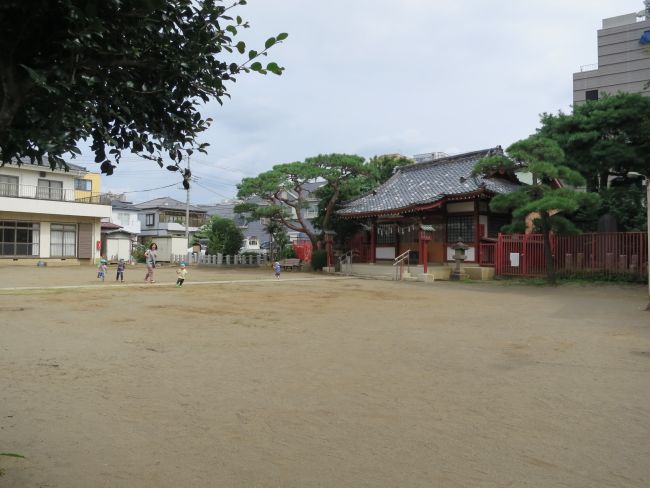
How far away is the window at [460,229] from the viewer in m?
24.3

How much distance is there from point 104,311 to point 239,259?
26460 millimetres

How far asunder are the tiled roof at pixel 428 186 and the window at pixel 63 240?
20148 millimetres

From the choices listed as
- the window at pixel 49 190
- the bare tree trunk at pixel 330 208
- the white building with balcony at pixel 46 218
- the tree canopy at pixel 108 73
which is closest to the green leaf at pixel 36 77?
the tree canopy at pixel 108 73

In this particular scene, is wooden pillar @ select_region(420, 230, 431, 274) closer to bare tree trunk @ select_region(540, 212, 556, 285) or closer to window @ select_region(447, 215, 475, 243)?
window @ select_region(447, 215, 475, 243)

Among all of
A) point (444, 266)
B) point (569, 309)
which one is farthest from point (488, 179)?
point (569, 309)

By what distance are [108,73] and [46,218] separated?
35119mm

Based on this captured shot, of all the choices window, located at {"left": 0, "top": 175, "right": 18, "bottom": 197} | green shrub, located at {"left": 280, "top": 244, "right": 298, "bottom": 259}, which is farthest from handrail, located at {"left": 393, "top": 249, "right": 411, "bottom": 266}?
window, located at {"left": 0, "top": 175, "right": 18, "bottom": 197}

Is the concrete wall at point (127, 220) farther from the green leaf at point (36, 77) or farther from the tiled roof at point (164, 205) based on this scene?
the green leaf at point (36, 77)

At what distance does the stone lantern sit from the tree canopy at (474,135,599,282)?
2.76 metres

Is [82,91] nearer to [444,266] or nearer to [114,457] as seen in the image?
[114,457]

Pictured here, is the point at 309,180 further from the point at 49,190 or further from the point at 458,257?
the point at 49,190

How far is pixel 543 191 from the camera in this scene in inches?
733

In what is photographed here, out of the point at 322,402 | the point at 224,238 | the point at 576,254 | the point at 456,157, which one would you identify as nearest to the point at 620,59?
the point at 456,157

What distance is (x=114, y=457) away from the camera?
11.6 ft
